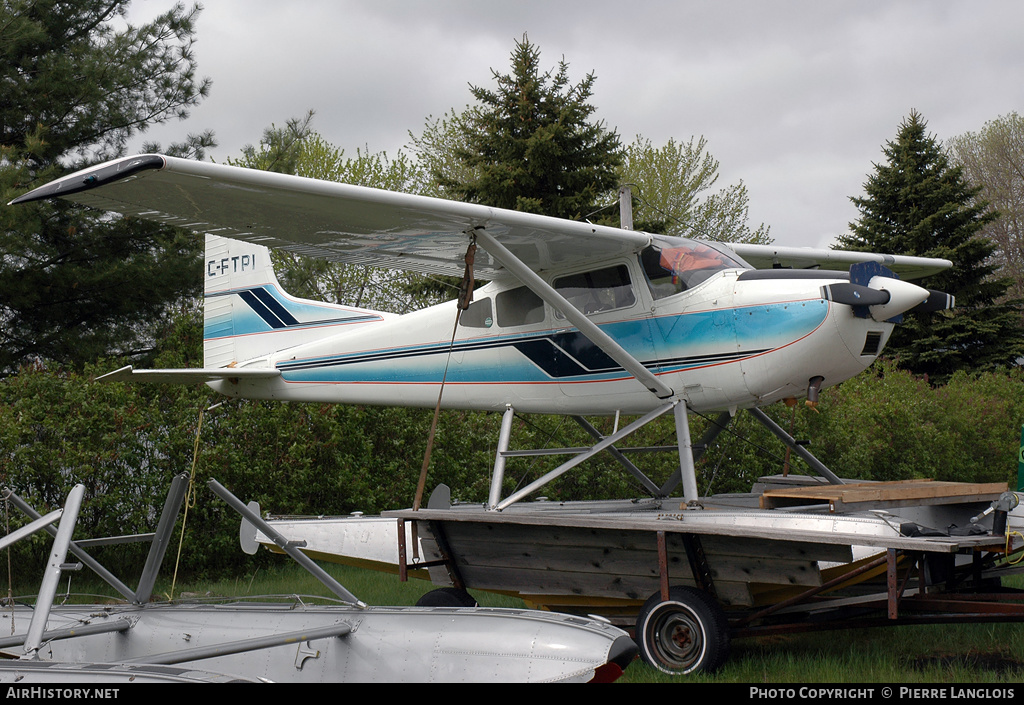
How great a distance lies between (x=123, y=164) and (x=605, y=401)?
3684 millimetres

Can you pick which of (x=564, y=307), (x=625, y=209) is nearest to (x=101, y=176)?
(x=564, y=307)

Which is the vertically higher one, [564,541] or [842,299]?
[842,299]

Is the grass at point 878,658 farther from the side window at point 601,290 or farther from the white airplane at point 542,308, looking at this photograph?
the side window at point 601,290

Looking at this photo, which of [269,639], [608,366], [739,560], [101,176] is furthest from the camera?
[608,366]

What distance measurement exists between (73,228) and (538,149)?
8376 mm

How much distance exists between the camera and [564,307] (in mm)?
6102

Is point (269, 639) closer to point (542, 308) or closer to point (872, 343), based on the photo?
point (542, 308)

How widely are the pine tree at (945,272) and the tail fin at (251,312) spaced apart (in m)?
18.9

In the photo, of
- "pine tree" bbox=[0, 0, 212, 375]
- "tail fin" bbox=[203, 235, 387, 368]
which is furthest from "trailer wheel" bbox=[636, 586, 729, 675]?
"pine tree" bbox=[0, 0, 212, 375]

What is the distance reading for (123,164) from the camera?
457 cm

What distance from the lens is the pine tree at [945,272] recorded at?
2322 centimetres

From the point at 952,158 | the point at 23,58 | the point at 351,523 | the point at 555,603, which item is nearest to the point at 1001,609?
the point at 555,603
